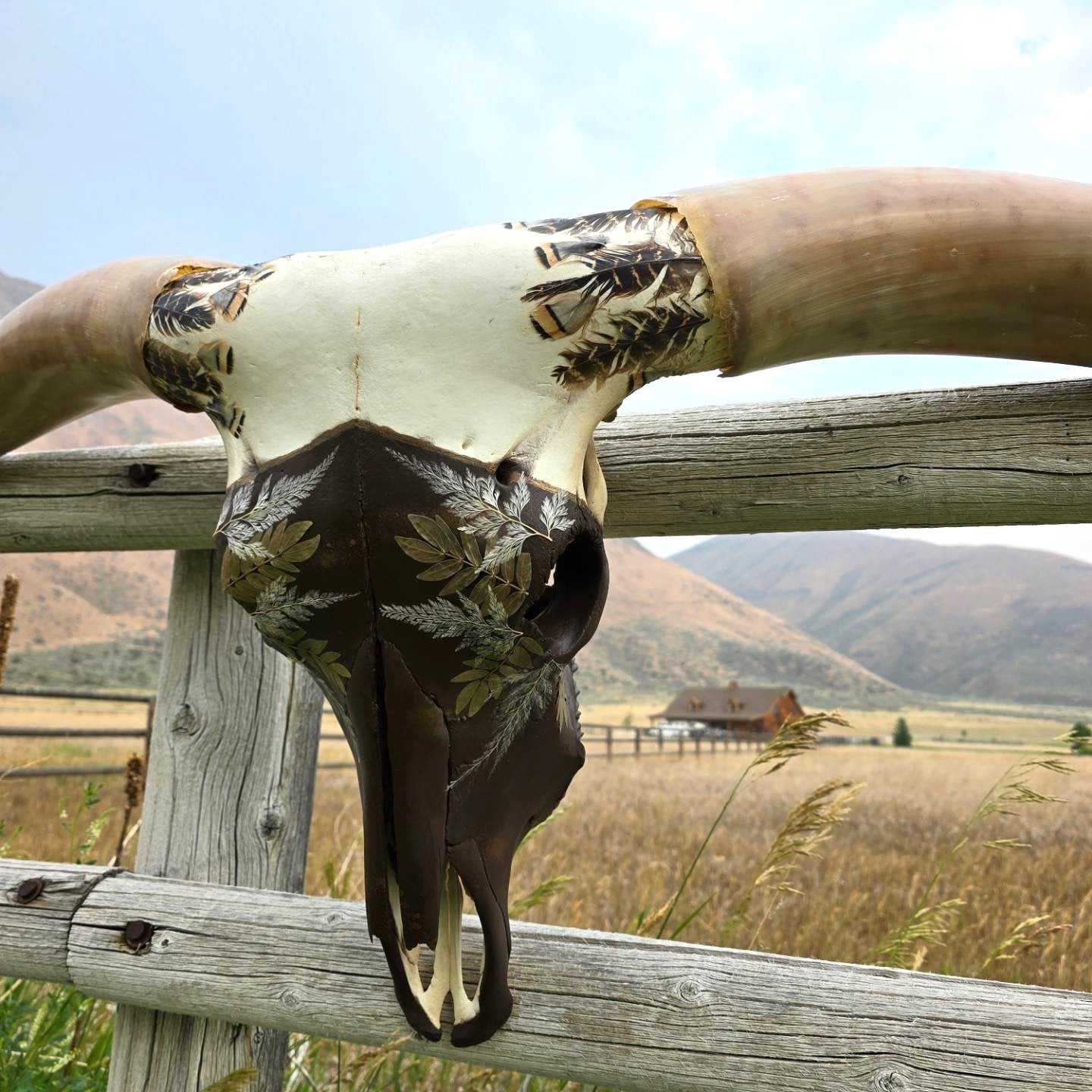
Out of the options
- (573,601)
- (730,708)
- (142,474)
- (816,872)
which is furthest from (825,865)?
(730,708)

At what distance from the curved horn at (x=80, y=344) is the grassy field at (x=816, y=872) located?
0.92 meters

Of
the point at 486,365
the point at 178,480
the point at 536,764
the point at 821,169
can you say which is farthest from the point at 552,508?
the point at 178,480

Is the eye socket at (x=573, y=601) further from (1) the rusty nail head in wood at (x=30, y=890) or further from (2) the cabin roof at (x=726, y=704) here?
(2) the cabin roof at (x=726, y=704)

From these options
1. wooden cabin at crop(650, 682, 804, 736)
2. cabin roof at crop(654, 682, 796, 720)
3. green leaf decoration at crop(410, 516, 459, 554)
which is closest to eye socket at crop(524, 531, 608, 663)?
green leaf decoration at crop(410, 516, 459, 554)

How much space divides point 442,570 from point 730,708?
49.7 m

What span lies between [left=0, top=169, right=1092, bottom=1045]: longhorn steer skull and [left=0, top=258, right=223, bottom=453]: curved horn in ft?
0.53

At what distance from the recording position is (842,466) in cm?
126

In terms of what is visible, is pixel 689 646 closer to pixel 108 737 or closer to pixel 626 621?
pixel 626 621

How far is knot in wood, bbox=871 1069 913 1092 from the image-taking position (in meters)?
0.96

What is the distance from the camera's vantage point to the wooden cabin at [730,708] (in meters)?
46.7

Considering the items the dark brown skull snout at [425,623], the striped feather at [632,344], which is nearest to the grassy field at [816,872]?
the dark brown skull snout at [425,623]

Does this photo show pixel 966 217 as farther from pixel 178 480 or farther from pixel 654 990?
pixel 178 480

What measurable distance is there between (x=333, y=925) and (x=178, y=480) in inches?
32.2

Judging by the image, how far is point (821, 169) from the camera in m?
0.89
